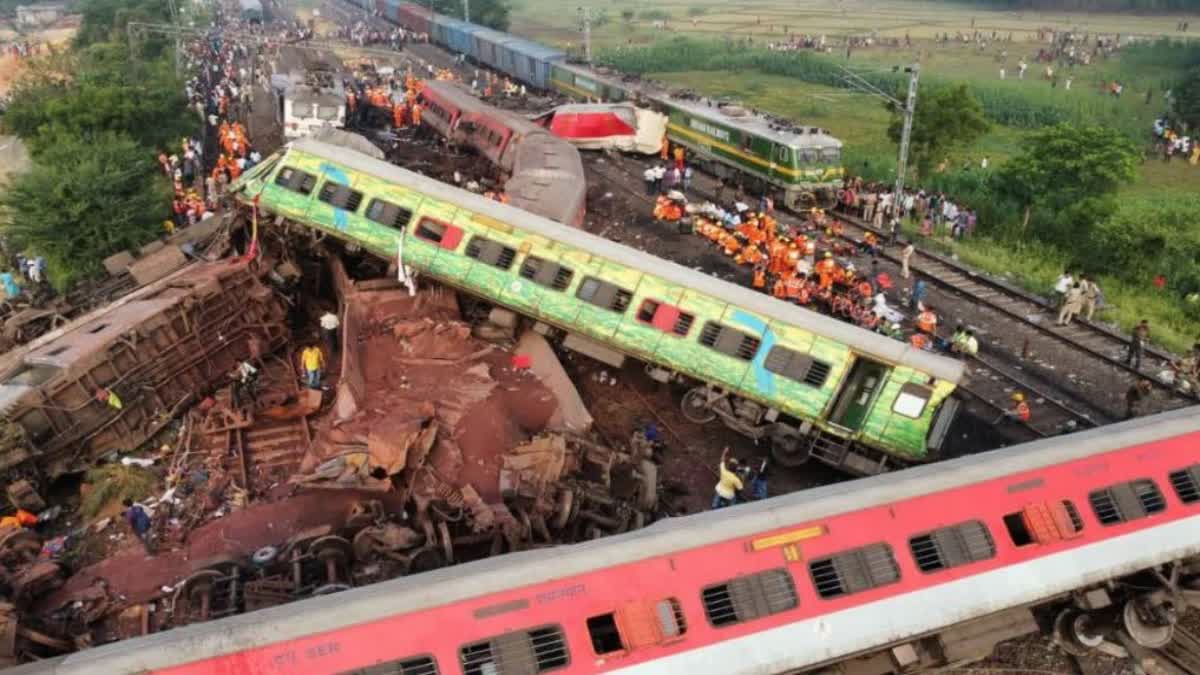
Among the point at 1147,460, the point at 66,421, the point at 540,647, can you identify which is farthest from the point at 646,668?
the point at 66,421

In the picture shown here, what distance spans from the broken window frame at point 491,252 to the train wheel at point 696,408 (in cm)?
499

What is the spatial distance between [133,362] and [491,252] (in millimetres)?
7858

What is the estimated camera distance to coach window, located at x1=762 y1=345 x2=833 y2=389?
16.0 metres

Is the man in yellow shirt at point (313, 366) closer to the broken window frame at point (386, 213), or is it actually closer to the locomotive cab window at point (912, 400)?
the broken window frame at point (386, 213)

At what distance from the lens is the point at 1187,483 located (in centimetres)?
1212

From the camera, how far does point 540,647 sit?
30.4 feet

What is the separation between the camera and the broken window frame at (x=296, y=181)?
21.0 metres

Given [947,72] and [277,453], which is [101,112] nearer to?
[277,453]

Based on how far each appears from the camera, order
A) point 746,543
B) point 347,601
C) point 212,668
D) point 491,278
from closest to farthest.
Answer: point 212,668 → point 347,601 → point 746,543 → point 491,278

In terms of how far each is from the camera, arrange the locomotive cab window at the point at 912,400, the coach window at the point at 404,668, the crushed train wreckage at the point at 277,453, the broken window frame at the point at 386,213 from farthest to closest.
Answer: the broken window frame at the point at 386,213
the locomotive cab window at the point at 912,400
the crushed train wreckage at the point at 277,453
the coach window at the point at 404,668

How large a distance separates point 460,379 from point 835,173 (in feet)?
64.8

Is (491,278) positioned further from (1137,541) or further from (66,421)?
(1137,541)

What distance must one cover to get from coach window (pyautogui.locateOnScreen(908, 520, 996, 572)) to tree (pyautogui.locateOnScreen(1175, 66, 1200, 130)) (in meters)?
46.5

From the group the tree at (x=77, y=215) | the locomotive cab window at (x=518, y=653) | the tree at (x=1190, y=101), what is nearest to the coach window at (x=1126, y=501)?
the locomotive cab window at (x=518, y=653)
